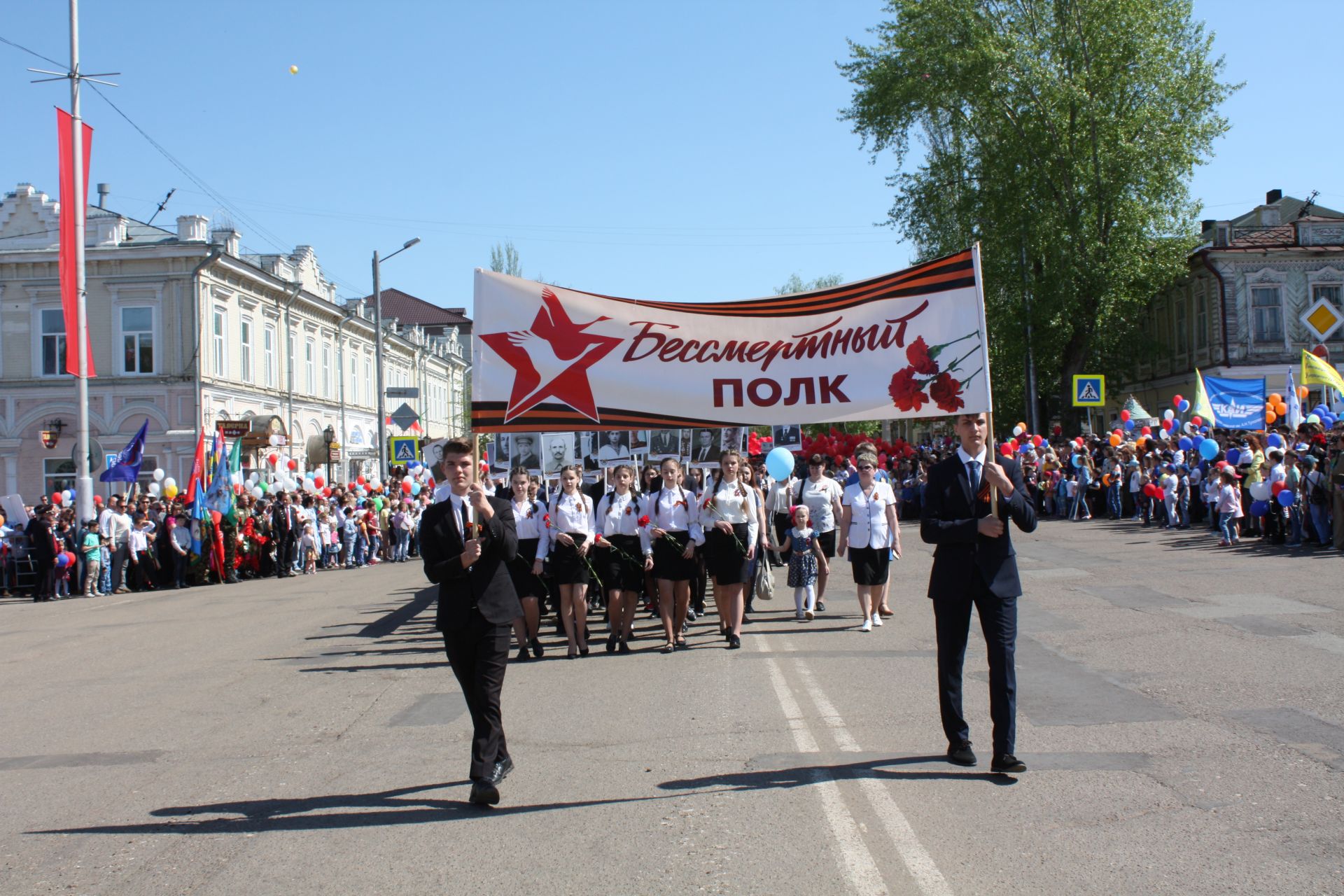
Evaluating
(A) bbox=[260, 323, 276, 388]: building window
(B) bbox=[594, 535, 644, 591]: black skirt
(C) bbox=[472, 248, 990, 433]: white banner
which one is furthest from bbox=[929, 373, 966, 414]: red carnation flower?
(A) bbox=[260, 323, 276, 388]: building window

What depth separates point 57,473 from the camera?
40062 millimetres

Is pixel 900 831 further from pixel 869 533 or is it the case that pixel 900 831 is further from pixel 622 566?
pixel 869 533

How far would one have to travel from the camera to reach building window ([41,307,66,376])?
40.3 m

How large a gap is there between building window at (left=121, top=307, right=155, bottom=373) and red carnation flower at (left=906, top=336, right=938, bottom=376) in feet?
119

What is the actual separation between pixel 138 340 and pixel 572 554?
33652 millimetres

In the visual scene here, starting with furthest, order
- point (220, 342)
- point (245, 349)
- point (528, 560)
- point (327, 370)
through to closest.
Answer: point (327, 370), point (245, 349), point (220, 342), point (528, 560)

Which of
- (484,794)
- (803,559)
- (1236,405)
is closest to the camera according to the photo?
(484,794)

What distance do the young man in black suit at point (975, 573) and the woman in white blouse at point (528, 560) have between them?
5.11 meters

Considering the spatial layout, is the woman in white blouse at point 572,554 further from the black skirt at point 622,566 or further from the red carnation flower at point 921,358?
the red carnation flower at point 921,358

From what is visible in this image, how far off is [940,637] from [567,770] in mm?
2154

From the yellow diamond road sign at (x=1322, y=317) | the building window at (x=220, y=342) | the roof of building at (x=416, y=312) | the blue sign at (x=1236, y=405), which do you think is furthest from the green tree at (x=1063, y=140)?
the roof of building at (x=416, y=312)

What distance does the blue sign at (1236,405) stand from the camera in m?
25.8

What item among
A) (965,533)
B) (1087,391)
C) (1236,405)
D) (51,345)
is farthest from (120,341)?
(965,533)

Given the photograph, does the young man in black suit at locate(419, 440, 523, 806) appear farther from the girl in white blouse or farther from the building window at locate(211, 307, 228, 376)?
the building window at locate(211, 307, 228, 376)
